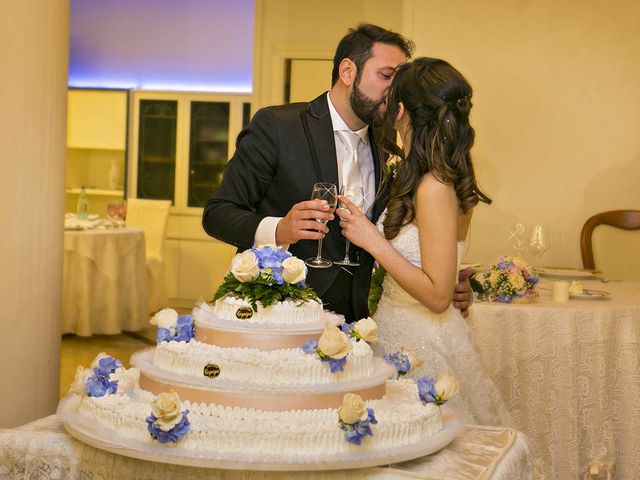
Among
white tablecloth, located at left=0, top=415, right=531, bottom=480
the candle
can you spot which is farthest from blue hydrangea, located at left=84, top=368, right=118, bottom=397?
the candle

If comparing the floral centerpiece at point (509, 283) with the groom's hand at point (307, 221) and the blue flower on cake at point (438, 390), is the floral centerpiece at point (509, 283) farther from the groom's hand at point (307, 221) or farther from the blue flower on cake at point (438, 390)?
the blue flower on cake at point (438, 390)

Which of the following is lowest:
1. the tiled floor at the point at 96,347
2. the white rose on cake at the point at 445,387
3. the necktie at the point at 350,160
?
the tiled floor at the point at 96,347

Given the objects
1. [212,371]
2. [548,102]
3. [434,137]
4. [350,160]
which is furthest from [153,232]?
[212,371]

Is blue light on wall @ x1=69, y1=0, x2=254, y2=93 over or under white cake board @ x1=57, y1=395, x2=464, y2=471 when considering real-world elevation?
over

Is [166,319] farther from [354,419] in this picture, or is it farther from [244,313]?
[354,419]

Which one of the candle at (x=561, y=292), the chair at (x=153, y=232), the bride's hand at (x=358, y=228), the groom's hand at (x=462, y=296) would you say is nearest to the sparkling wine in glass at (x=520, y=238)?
the candle at (x=561, y=292)

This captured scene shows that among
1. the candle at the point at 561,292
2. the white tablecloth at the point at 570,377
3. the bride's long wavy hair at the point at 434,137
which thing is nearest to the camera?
the bride's long wavy hair at the point at 434,137

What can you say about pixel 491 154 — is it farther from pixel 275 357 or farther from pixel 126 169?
pixel 126 169

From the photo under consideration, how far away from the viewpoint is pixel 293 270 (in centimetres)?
234

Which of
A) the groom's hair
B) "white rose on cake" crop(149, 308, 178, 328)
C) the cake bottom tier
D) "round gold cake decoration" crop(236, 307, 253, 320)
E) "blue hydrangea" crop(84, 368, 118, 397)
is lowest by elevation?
the cake bottom tier

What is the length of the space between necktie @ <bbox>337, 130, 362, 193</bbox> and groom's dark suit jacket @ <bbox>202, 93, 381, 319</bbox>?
8cm

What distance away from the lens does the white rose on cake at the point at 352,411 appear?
6.75 feet

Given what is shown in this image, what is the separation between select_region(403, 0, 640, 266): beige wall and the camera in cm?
672

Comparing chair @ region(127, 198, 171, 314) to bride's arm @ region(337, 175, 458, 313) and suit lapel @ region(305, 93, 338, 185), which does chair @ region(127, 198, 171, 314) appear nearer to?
suit lapel @ region(305, 93, 338, 185)
